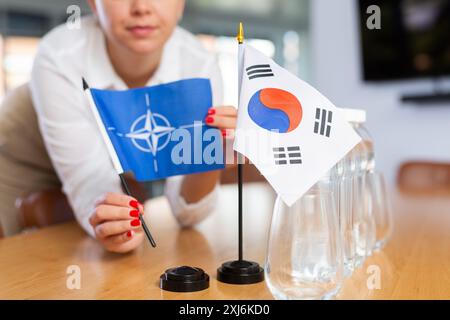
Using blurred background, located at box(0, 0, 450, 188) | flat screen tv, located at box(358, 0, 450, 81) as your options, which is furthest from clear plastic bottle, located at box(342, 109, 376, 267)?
flat screen tv, located at box(358, 0, 450, 81)

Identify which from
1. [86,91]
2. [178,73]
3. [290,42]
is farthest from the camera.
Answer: [290,42]

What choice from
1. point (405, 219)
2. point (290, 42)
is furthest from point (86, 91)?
point (290, 42)

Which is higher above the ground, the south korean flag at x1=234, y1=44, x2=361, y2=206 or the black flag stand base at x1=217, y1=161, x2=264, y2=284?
the south korean flag at x1=234, y1=44, x2=361, y2=206

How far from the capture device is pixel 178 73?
130 centimetres

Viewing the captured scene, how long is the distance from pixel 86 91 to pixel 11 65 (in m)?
4.16

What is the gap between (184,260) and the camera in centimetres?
95

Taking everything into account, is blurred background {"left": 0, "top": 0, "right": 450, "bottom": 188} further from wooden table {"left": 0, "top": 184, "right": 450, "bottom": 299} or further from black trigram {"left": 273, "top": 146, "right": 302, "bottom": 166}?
black trigram {"left": 273, "top": 146, "right": 302, "bottom": 166}

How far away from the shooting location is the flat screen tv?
10.7ft

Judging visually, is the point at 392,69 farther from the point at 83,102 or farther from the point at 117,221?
the point at 117,221

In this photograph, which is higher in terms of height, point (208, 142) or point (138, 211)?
point (208, 142)

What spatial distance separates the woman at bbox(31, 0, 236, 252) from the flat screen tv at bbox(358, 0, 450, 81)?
92.1 inches

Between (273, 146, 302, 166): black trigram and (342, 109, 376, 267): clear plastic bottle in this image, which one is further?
(342, 109, 376, 267): clear plastic bottle

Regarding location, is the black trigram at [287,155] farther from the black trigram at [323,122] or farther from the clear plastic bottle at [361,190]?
the clear plastic bottle at [361,190]
